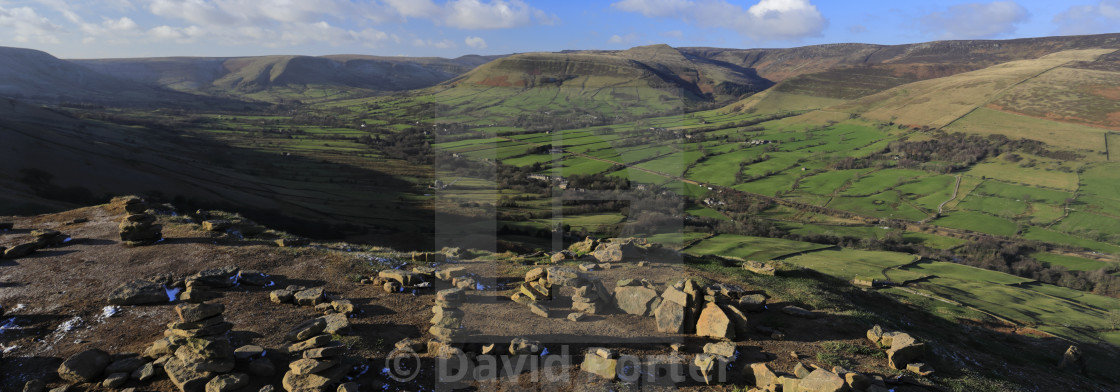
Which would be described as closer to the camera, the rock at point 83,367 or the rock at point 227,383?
the rock at point 227,383

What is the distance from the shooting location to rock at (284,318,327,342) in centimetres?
1187

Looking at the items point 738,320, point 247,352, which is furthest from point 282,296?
point 738,320

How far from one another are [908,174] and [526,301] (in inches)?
3662

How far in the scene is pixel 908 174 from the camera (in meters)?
82.0

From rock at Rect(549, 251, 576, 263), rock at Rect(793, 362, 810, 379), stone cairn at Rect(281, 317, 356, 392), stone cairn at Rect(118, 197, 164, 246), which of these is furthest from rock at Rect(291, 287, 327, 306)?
rock at Rect(793, 362, 810, 379)

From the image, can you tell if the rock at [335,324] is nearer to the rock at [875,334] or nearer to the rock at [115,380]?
the rock at [115,380]

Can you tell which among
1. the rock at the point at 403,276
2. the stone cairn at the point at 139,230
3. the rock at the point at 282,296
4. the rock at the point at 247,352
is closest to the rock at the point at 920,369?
the rock at the point at 403,276

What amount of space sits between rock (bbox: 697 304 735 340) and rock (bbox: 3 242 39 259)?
26075mm

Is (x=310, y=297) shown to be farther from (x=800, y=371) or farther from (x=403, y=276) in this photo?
(x=800, y=371)

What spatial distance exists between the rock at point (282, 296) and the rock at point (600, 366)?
10.1 meters

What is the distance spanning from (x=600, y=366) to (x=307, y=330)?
25.4 feet

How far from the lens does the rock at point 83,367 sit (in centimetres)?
1016

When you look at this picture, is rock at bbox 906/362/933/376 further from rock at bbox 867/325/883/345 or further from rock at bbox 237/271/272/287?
rock at bbox 237/271/272/287

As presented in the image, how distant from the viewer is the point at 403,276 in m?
16.7
